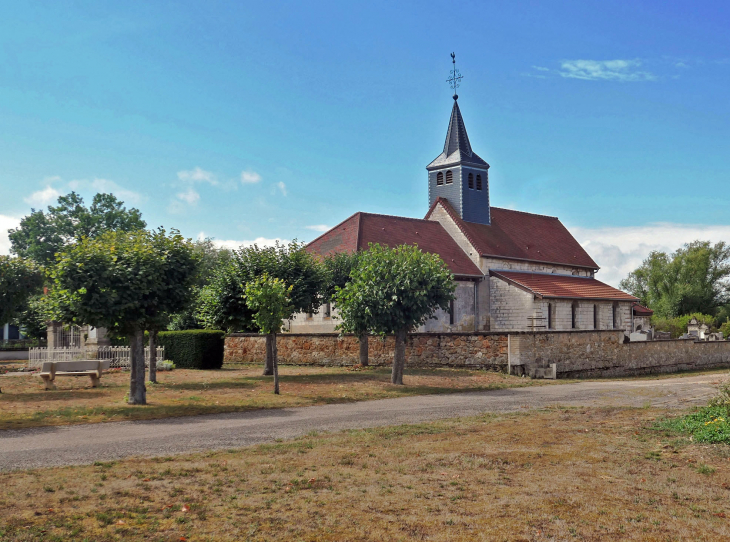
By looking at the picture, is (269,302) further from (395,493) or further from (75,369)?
(395,493)

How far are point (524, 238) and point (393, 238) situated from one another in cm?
1299

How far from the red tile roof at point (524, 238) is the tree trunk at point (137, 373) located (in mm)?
28165

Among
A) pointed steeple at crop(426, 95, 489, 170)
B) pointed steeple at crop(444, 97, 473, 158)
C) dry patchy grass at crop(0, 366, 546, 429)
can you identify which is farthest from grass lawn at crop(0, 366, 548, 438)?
pointed steeple at crop(444, 97, 473, 158)

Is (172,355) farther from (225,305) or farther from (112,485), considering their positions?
(112,485)

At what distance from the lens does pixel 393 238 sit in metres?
39.8

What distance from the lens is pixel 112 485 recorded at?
7625 millimetres

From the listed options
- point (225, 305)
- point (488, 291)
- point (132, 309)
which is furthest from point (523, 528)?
point (488, 291)

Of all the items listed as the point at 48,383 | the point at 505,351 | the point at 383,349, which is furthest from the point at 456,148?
the point at 48,383

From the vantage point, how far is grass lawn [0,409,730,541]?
5926 millimetres

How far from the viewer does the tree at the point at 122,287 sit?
16.2 meters

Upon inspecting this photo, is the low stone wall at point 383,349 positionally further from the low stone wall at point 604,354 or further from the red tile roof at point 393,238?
the red tile roof at point 393,238

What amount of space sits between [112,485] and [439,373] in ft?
60.0

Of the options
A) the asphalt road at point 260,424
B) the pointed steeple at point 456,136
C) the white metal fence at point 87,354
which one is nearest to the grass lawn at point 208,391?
the asphalt road at point 260,424

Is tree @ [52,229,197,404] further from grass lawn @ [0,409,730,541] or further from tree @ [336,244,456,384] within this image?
grass lawn @ [0,409,730,541]
